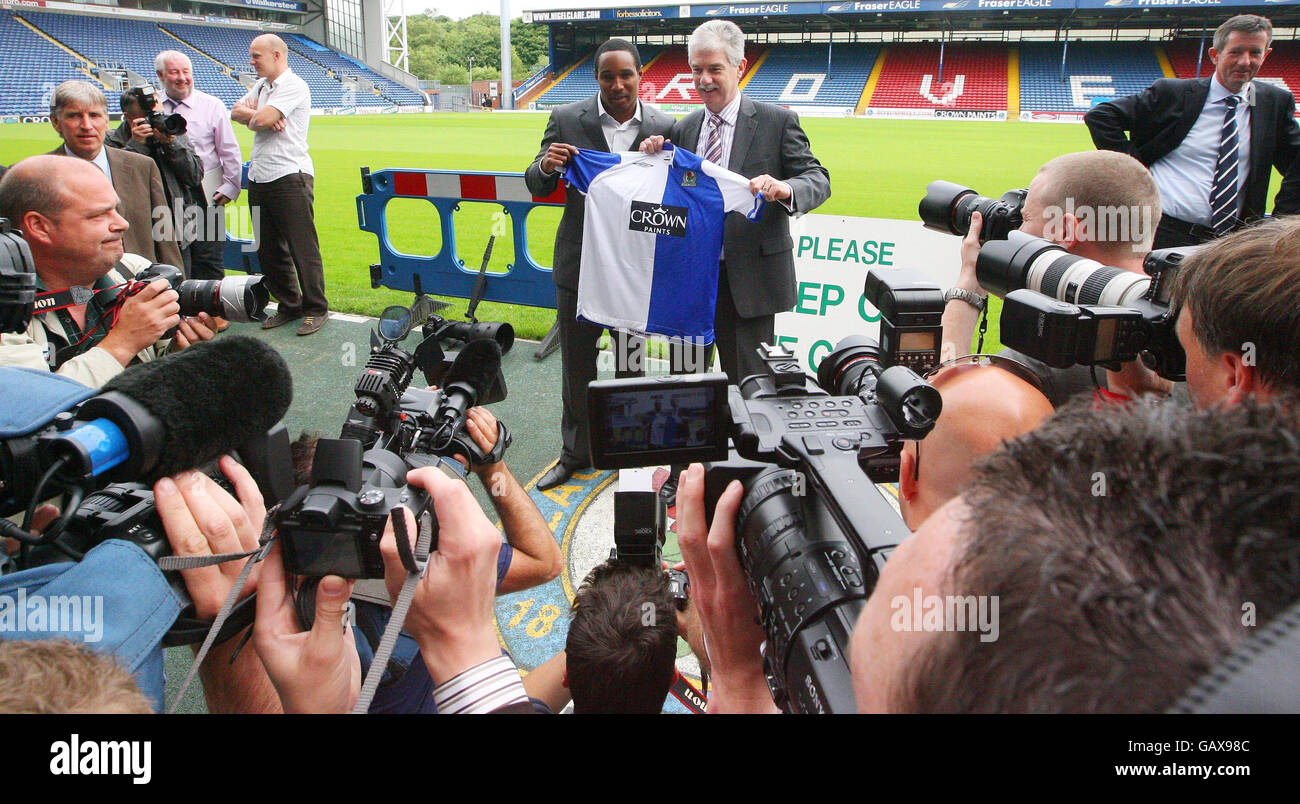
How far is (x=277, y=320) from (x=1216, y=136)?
22.3 ft

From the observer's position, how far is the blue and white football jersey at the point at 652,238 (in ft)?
12.5

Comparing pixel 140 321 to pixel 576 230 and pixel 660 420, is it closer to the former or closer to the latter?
pixel 660 420

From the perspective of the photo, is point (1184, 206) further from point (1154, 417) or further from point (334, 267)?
point (334, 267)

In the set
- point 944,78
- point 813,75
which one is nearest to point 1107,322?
point 944,78

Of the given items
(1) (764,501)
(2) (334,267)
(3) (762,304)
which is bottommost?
(2) (334,267)

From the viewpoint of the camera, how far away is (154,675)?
1.04m

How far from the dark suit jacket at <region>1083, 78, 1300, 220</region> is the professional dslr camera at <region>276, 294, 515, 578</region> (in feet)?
13.5

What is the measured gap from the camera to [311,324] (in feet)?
20.8

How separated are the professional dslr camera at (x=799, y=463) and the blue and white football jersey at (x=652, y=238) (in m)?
2.24

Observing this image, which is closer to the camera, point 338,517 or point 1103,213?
point 338,517

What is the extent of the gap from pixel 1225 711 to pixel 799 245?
16.1 feet

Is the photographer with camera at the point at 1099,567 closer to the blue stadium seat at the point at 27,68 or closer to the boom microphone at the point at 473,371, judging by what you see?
the boom microphone at the point at 473,371
